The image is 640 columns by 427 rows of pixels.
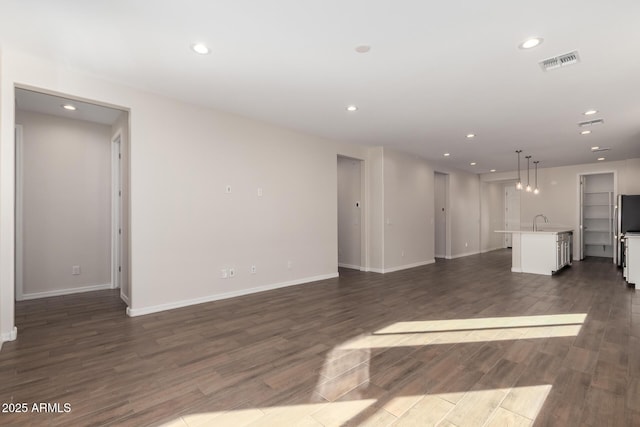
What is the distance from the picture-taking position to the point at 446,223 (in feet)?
Result: 30.7

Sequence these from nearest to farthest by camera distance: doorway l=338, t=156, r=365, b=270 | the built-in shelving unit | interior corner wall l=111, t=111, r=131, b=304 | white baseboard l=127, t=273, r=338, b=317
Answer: white baseboard l=127, t=273, r=338, b=317 < interior corner wall l=111, t=111, r=131, b=304 < doorway l=338, t=156, r=365, b=270 < the built-in shelving unit

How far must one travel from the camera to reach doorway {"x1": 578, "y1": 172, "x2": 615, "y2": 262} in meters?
9.26

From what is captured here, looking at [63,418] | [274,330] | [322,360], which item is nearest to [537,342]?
[322,360]

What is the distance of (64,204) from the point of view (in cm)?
496

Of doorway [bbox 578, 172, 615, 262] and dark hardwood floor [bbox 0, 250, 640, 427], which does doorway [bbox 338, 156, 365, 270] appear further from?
doorway [bbox 578, 172, 615, 262]

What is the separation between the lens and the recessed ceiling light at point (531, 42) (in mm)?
2716

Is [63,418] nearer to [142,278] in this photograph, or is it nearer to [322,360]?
[322,360]

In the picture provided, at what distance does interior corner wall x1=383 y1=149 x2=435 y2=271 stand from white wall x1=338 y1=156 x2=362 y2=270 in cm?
65

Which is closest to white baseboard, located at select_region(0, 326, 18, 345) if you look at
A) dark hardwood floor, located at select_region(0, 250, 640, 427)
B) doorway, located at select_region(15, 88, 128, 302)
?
dark hardwood floor, located at select_region(0, 250, 640, 427)

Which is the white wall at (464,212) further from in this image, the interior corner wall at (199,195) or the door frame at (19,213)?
the door frame at (19,213)

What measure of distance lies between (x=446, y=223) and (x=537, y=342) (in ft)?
21.6

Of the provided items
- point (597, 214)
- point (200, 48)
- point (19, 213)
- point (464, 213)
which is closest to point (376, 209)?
point (464, 213)

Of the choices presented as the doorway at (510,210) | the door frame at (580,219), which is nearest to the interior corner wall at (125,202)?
the door frame at (580,219)

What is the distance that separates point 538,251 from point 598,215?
15.5 ft
